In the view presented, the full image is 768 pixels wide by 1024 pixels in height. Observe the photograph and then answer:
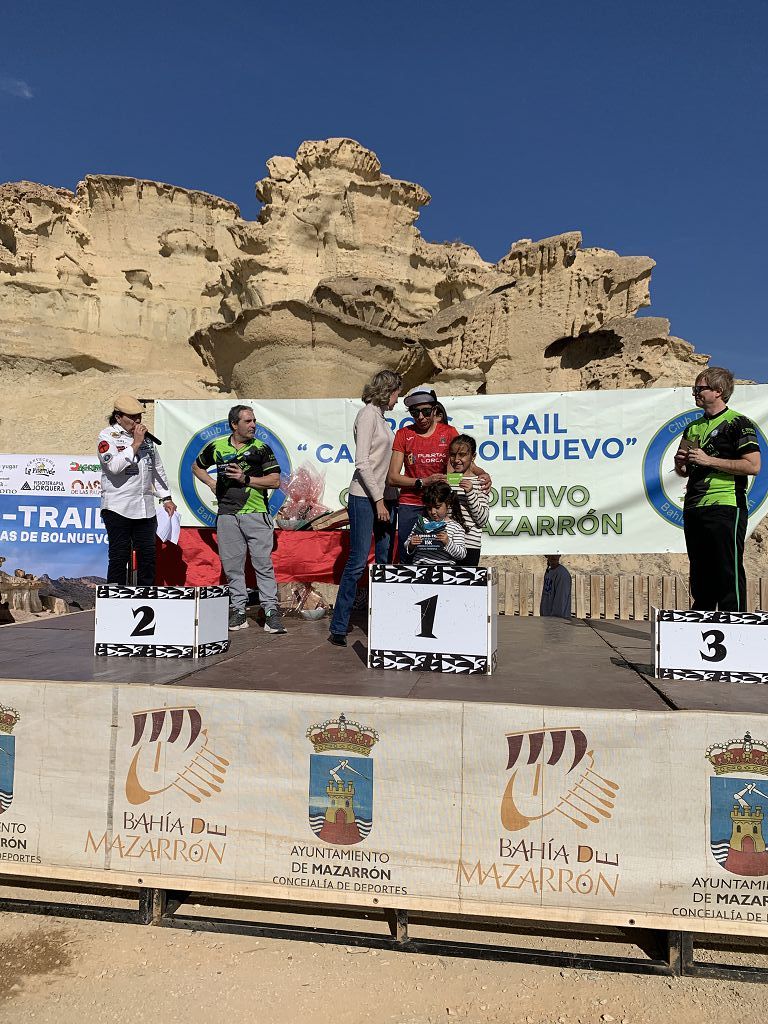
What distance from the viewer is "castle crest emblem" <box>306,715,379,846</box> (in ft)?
8.52

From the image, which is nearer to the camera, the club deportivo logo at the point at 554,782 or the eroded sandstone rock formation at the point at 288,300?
the club deportivo logo at the point at 554,782

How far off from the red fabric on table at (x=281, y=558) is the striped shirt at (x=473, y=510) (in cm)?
231

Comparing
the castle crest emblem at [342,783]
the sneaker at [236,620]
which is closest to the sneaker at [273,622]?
the sneaker at [236,620]

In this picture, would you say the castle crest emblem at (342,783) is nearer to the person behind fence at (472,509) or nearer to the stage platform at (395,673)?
the stage platform at (395,673)

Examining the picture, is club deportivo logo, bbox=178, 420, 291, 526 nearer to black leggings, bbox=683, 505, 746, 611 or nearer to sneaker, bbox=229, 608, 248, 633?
sneaker, bbox=229, 608, 248, 633

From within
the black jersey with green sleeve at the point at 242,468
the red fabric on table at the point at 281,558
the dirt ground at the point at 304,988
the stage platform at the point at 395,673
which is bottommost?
the dirt ground at the point at 304,988

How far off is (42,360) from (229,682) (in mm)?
36940

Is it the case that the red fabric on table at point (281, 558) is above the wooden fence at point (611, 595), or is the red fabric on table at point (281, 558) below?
above

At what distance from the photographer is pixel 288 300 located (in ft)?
74.0

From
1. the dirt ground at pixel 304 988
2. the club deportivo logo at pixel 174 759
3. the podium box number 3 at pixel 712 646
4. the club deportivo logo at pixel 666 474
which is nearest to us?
the dirt ground at pixel 304 988

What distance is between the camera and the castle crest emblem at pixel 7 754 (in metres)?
2.83

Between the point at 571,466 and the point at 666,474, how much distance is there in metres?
0.94

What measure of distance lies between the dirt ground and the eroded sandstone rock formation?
48.9 ft

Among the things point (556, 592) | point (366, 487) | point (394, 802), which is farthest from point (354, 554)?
point (556, 592)
